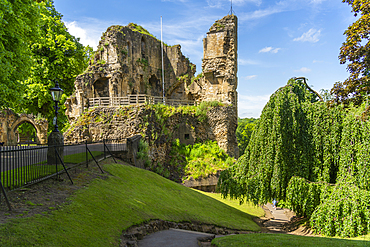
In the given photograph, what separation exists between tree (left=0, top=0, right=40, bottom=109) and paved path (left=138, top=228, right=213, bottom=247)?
9413 millimetres

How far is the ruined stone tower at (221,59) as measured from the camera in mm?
27062

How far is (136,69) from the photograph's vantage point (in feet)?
97.6

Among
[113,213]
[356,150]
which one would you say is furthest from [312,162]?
[113,213]

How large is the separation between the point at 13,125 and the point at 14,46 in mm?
16783

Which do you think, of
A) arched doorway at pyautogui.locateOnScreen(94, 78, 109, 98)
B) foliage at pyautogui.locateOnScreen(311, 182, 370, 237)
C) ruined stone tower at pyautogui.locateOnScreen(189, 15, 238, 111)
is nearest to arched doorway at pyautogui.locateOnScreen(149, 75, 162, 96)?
arched doorway at pyautogui.locateOnScreen(94, 78, 109, 98)

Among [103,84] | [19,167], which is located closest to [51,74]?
[103,84]

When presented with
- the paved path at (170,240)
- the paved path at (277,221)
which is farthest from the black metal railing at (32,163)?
the paved path at (277,221)

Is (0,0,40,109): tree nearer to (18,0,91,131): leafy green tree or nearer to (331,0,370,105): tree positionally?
(18,0,91,131): leafy green tree

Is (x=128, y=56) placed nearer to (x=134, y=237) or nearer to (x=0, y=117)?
(x=0, y=117)

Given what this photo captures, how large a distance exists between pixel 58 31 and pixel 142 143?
59.0 feet

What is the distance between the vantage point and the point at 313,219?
921 centimetres

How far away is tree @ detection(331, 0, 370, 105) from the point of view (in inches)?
422

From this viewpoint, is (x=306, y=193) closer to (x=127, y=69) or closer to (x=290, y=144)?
(x=290, y=144)

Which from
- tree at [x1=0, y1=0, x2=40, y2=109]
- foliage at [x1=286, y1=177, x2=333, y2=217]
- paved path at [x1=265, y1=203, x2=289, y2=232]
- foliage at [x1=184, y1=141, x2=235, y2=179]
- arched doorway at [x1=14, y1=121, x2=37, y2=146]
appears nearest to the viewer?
foliage at [x1=286, y1=177, x2=333, y2=217]
